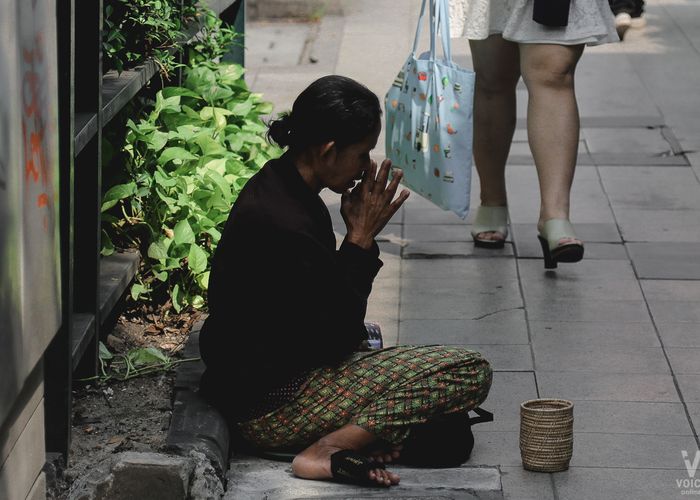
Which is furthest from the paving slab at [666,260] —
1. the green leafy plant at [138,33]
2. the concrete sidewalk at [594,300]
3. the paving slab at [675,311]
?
the green leafy plant at [138,33]

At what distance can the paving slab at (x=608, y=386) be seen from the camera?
13.2 feet

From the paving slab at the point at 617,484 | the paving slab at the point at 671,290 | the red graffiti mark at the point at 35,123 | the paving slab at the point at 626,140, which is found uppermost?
the red graffiti mark at the point at 35,123

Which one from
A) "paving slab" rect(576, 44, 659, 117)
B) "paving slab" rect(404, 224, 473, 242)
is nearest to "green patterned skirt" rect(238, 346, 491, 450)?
"paving slab" rect(404, 224, 473, 242)

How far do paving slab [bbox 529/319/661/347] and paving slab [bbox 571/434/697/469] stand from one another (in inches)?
31.1

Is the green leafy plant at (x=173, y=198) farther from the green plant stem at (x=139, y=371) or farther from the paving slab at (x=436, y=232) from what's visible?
the paving slab at (x=436, y=232)

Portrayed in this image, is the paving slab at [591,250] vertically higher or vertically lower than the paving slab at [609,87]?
higher

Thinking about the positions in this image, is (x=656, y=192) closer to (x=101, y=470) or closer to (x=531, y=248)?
(x=531, y=248)

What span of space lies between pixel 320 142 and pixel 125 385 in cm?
104

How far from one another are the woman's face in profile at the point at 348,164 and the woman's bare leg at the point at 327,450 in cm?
68

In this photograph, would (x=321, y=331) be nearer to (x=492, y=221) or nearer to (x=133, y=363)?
(x=133, y=363)

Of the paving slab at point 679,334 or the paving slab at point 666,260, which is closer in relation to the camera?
the paving slab at point 679,334

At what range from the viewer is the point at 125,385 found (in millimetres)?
3896

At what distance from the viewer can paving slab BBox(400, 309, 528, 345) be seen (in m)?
4.56

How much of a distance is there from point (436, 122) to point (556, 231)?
0.66 meters
